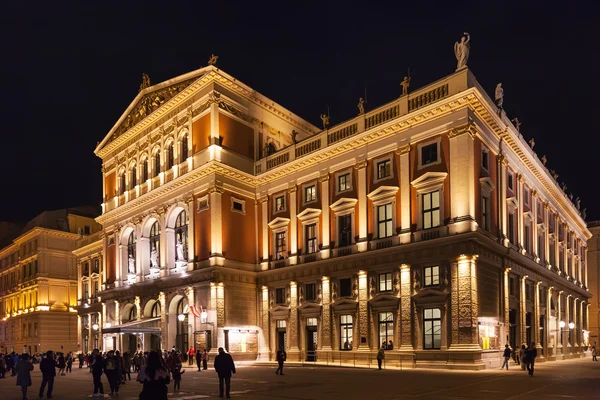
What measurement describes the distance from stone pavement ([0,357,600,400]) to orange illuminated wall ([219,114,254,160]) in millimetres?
21170

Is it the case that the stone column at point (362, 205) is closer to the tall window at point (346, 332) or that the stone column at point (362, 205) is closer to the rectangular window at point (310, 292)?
the tall window at point (346, 332)

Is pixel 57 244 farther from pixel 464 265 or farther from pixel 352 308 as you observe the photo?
pixel 464 265

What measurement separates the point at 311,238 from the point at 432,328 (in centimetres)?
1221

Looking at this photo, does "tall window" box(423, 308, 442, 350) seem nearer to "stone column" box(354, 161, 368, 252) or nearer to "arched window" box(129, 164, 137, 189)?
"stone column" box(354, 161, 368, 252)

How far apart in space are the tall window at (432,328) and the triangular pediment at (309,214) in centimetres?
1137

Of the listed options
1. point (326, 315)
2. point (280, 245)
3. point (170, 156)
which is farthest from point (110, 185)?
point (326, 315)

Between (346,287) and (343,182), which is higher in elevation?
(343,182)

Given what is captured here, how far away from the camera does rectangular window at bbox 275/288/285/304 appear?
140 ft

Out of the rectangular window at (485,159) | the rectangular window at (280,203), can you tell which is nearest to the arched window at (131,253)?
the rectangular window at (280,203)

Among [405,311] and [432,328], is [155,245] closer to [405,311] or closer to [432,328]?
[405,311]

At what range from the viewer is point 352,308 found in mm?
36688

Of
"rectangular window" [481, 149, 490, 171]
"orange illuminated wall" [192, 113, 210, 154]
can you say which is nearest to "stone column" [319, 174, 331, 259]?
"orange illuminated wall" [192, 113, 210, 154]

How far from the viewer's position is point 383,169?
3678 cm

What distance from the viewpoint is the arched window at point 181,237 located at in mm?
46219
